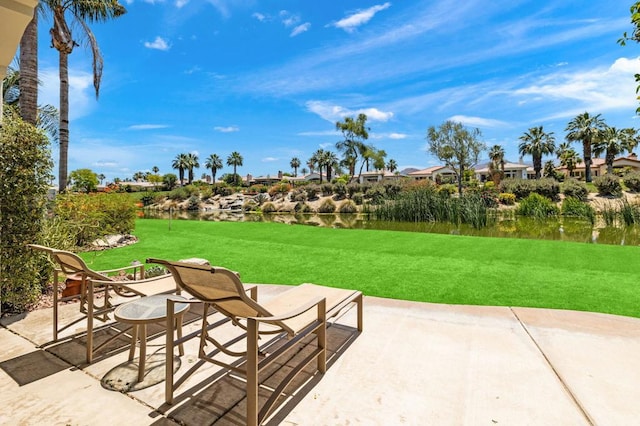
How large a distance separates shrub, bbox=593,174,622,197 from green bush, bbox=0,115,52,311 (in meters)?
34.2

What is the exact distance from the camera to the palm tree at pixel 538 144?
4244 cm

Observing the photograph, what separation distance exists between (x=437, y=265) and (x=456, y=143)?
1145 inches

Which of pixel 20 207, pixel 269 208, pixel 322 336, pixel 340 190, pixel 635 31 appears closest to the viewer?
pixel 322 336

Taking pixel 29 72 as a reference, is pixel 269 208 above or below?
below

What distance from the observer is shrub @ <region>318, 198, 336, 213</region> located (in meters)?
27.9

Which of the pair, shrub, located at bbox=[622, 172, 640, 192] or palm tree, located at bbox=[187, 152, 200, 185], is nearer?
shrub, located at bbox=[622, 172, 640, 192]

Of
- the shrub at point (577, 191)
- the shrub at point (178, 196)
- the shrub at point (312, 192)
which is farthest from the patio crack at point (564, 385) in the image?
→ the shrub at point (178, 196)

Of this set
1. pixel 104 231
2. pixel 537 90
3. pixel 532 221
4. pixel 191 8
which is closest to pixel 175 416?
pixel 104 231

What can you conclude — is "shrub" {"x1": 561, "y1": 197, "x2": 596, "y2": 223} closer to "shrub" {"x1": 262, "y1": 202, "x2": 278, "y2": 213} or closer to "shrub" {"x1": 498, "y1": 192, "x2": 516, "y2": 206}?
"shrub" {"x1": 498, "y1": 192, "x2": 516, "y2": 206}

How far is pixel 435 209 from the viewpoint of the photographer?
16.0 meters

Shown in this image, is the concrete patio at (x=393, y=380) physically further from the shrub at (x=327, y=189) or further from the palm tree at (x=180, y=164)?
the palm tree at (x=180, y=164)

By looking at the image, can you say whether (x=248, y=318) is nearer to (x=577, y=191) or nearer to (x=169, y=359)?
(x=169, y=359)

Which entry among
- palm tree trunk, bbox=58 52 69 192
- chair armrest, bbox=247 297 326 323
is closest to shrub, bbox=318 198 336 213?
palm tree trunk, bbox=58 52 69 192

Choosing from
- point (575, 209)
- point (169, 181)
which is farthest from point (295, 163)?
point (575, 209)
